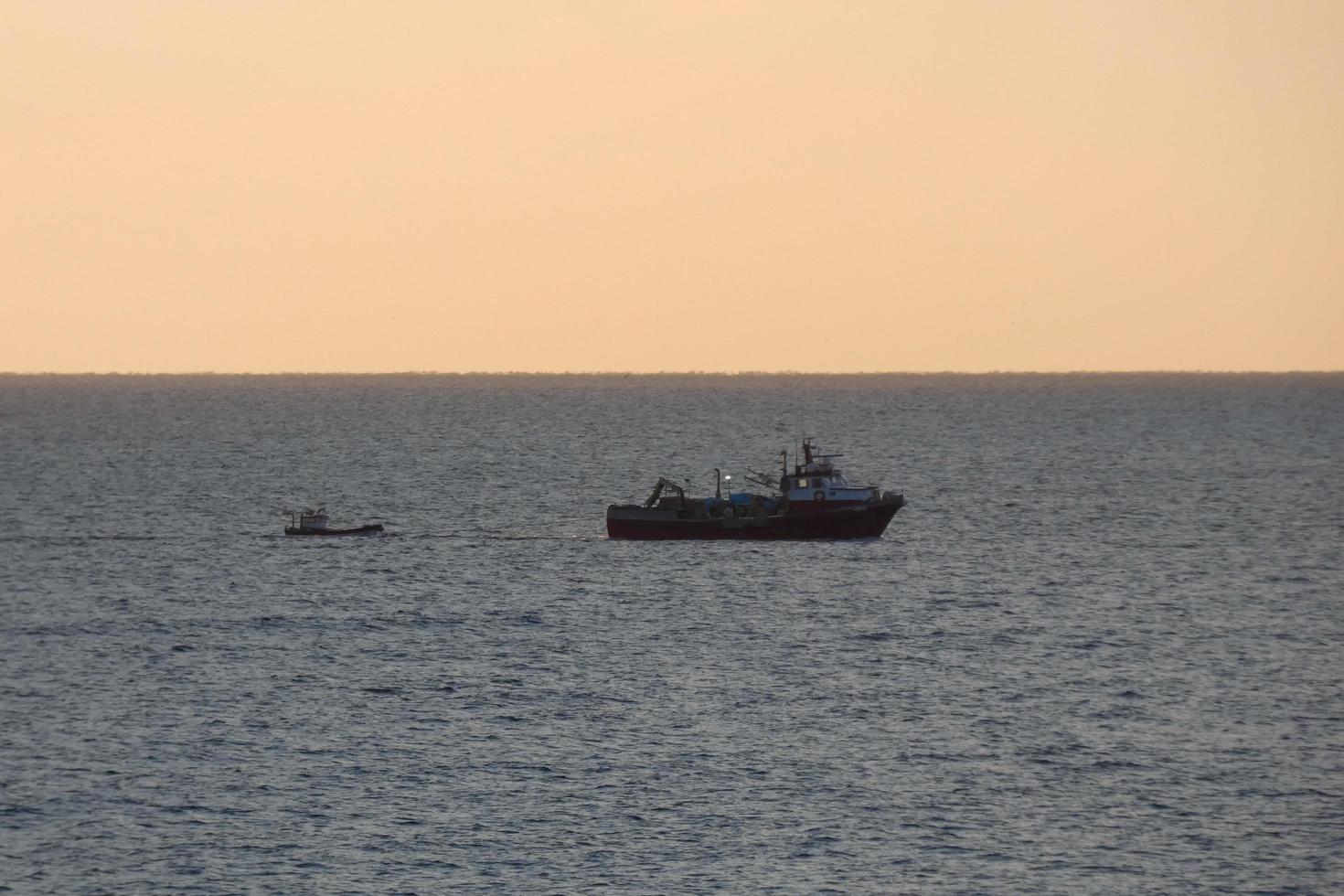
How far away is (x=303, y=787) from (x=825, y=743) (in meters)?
18.4

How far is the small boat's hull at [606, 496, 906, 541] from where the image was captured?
124m

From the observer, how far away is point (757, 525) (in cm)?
12500

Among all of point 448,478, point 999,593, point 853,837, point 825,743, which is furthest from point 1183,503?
point 853,837

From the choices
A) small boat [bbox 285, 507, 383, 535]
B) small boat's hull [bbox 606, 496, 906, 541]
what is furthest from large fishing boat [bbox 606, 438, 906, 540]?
small boat [bbox 285, 507, 383, 535]

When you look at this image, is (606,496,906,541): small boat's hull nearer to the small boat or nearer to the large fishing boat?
the large fishing boat

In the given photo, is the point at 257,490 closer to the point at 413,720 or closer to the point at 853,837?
the point at 413,720

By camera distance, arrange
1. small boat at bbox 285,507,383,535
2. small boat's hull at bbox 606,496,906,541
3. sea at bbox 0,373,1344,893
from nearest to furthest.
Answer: sea at bbox 0,373,1344,893 → small boat's hull at bbox 606,496,906,541 → small boat at bbox 285,507,383,535

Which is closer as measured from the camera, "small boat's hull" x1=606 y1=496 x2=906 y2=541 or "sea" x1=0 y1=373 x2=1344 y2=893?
"sea" x1=0 y1=373 x2=1344 y2=893

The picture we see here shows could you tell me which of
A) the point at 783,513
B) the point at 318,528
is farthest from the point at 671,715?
the point at 318,528

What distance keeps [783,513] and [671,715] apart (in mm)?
53832

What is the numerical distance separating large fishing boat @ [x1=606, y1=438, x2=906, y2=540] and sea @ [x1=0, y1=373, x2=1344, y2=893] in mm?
1444

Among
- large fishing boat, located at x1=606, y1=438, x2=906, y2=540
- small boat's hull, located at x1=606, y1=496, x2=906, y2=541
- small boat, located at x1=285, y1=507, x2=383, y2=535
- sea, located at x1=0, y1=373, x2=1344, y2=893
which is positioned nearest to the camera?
sea, located at x1=0, y1=373, x2=1344, y2=893

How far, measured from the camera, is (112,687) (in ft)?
253

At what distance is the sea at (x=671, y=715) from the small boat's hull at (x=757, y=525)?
125 cm
